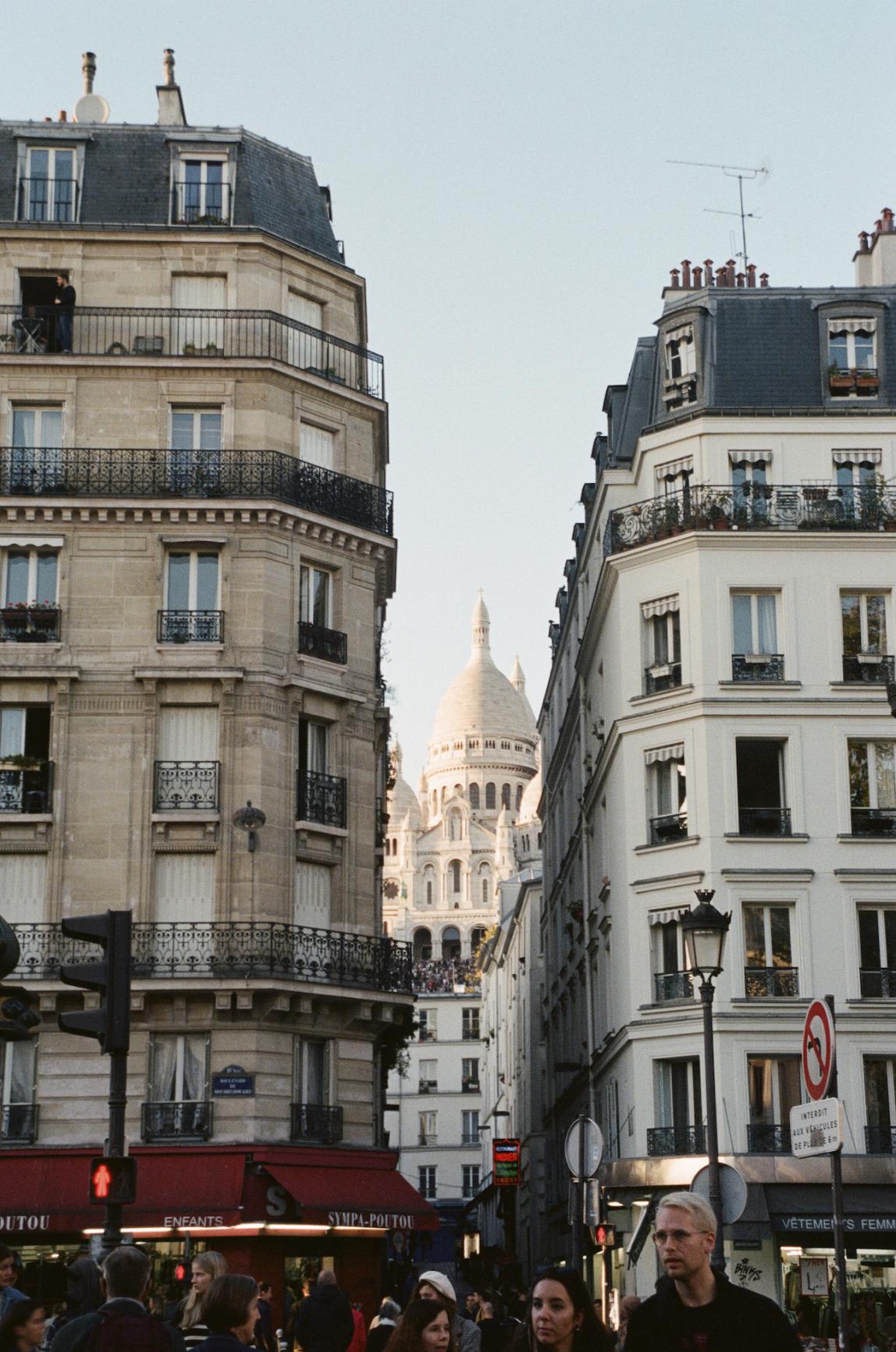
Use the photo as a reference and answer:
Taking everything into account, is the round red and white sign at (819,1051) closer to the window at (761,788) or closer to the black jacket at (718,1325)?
the black jacket at (718,1325)

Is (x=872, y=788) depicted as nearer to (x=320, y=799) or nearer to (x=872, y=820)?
(x=872, y=820)

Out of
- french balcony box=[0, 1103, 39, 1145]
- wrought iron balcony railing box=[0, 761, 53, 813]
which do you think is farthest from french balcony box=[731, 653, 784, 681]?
french balcony box=[0, 1103, 39, 1145]

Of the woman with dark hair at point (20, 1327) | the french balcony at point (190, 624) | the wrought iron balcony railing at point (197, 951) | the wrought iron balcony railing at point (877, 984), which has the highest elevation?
the french balcony at point (190, 624)

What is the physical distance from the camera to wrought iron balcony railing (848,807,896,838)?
36.0 m

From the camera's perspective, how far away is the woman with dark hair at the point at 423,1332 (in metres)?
8.62

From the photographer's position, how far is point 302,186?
3981 cm

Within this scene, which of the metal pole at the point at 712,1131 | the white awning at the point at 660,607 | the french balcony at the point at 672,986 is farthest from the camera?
the white awning at the point at 660,607

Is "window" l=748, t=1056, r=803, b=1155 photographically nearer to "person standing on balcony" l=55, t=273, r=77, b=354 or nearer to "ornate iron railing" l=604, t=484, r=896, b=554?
"ornate iron railing" l=604, t=484, r=896, b=554

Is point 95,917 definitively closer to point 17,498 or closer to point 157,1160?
point 157,1160

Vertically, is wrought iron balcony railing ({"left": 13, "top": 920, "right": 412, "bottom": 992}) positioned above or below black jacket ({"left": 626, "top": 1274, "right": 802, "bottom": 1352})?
above

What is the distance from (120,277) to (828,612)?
1415 cm

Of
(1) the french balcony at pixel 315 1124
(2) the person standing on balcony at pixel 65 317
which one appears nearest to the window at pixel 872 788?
(1) the french balcony at pixel 315 1124

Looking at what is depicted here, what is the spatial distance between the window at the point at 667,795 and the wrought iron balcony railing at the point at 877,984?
3961 millimetres

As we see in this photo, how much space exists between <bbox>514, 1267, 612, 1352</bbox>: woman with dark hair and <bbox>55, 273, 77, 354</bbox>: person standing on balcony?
1199 inches
